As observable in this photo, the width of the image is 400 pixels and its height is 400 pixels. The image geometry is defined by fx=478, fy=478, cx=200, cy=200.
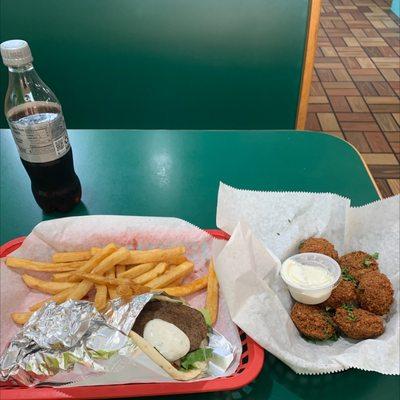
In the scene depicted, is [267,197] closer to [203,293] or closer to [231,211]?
[231,211]

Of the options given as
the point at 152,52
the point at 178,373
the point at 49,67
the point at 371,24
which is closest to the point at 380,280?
the point at 178,373

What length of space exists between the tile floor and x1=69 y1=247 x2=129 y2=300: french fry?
1875 mm

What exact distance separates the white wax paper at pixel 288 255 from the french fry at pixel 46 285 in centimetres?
31

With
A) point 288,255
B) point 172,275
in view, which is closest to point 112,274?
point 172,275

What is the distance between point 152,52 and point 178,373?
1246 millimetres

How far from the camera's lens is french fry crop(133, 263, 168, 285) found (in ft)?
3.11

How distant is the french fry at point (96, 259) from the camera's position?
37.3 inches

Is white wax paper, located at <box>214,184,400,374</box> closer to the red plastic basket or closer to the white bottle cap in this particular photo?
the red plastic basket

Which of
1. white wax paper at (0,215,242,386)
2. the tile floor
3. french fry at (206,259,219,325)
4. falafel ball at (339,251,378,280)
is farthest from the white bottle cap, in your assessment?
the tile floor

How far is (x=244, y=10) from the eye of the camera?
1622 millimetres

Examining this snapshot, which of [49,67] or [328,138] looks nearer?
[328,138]

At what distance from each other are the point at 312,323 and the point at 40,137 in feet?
2.13

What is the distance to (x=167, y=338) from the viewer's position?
77 cm

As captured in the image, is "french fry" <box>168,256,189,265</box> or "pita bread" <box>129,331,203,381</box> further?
"french fry" <box>168,256,189,265</box>
